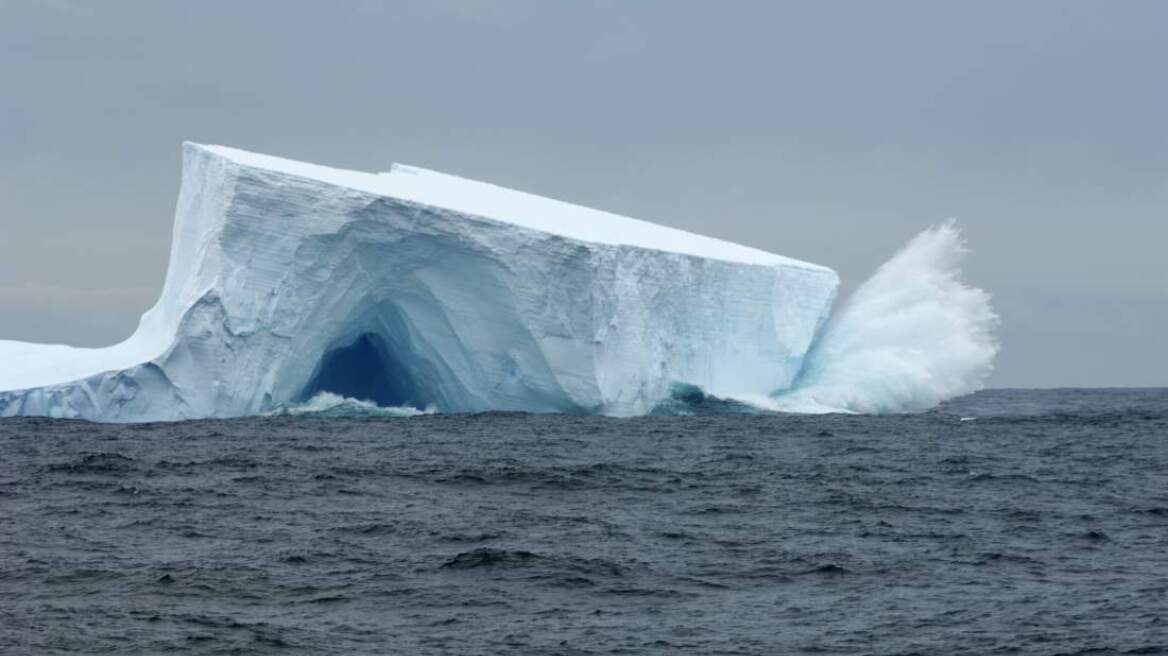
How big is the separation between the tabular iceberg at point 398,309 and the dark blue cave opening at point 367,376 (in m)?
0.07

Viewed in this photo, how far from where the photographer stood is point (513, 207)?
80.2 feet

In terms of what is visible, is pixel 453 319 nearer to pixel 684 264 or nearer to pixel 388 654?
pixel 684 264

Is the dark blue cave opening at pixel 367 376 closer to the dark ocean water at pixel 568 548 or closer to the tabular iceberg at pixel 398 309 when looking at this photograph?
the tabular iceberg at pixel 398 309

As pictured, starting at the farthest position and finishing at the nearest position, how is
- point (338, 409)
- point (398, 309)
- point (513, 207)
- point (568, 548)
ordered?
point (513, 207), point (338, 409), point (398, 309), point (568, 548)

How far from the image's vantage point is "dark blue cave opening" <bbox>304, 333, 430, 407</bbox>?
2361cm

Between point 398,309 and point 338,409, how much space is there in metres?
2.39

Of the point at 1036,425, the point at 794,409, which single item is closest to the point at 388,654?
the point at 794,409

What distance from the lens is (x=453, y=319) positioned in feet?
70.6

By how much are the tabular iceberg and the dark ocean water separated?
1602 millimetres

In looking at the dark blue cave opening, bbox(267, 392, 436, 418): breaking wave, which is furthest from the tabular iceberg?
bbox(267, 392, 436, 418): breaking wave

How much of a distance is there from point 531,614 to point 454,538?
2.49m

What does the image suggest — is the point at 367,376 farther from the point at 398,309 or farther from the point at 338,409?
the point at 398,309

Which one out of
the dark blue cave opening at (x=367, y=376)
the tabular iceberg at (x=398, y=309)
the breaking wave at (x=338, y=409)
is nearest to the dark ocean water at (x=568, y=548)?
the tabular iceberg at (x=398, y=309)

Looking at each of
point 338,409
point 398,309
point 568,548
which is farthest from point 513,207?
point 568,548
